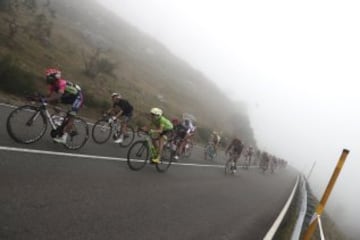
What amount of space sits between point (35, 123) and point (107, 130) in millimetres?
4580

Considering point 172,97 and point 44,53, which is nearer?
point 44,53

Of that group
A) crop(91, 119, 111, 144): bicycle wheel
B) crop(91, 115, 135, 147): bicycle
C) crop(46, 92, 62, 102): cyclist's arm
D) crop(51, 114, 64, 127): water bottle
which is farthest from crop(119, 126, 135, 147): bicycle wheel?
crop(46, 92, 62, 102): cyclist's arm

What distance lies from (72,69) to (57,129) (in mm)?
17953

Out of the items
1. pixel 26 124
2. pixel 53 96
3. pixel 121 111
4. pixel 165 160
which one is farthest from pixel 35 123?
pixel 165 160

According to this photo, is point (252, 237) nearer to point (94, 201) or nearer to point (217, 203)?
point (217, 203)

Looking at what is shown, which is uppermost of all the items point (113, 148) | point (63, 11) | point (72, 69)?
point (63, 11)

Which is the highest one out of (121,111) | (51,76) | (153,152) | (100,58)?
(100,58)

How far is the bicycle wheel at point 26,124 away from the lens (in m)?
8.09

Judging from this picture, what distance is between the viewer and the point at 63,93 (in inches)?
372

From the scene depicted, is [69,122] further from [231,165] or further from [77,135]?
[231,165]

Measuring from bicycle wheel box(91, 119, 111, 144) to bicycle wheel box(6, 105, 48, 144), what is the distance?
3605 millimetres

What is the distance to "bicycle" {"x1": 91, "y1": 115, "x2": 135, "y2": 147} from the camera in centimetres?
1249

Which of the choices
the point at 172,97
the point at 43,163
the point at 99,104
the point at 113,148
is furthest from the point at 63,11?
the point at 43,163

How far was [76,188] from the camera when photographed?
6738 mm
